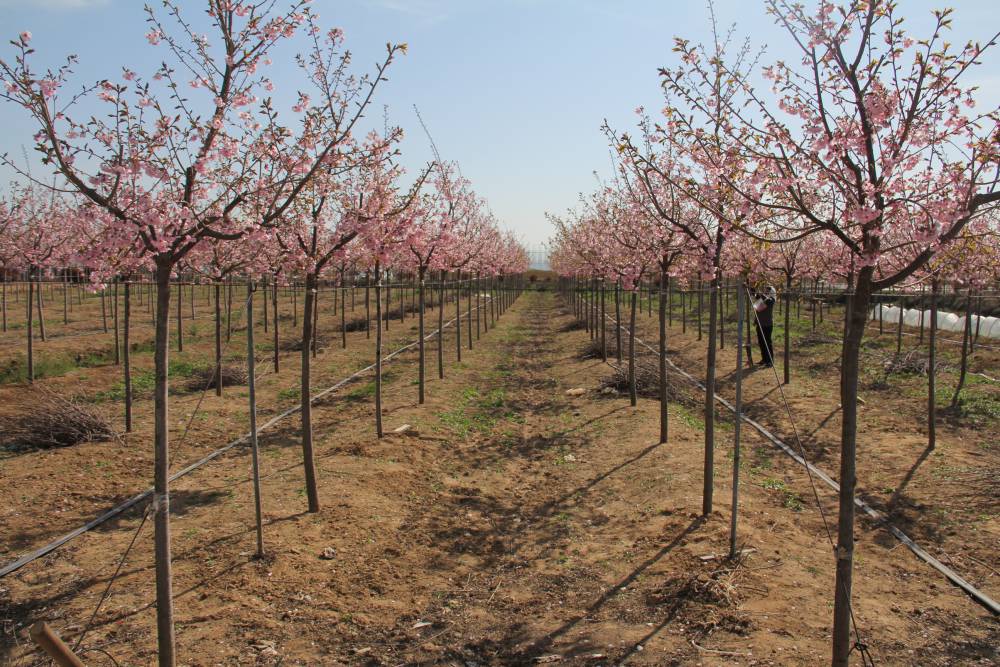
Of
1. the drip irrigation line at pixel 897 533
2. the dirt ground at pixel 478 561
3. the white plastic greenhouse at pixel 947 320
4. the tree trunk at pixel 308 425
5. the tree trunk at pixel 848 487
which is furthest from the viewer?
the white plastic greenhouse at pixel 947 320

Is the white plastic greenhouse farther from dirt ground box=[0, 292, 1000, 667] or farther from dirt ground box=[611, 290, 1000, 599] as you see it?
dirt ground box=[0, 292, 1000, 667]

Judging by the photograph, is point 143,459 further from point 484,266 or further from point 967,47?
point 484,266

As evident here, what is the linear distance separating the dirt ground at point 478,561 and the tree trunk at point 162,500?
0.52 meters

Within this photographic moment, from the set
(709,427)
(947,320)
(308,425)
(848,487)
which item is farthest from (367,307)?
(947,320)

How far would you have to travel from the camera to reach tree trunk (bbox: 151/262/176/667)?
3.67 m

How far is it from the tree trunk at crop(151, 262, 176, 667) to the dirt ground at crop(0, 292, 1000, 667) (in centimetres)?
52

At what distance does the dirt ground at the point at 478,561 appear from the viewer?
4.36m

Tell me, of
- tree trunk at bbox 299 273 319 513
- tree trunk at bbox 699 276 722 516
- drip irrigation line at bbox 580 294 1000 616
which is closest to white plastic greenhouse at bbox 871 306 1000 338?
drip irrigation line at bbox 580 294 1000 616

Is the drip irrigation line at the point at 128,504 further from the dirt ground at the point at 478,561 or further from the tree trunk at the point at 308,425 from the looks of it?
the tree trunk at the point at 308,425

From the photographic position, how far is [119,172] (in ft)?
11.6

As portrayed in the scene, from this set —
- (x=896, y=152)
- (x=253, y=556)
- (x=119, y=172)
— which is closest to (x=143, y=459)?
(x=253, y=556)

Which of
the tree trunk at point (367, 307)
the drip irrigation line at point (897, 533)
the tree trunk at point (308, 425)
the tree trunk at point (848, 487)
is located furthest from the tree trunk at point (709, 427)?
the tree trunk at point (367, 307)

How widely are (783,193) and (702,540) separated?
3.42m

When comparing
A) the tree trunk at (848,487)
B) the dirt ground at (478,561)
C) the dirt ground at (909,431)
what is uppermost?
the tree trunk at (848,487)
